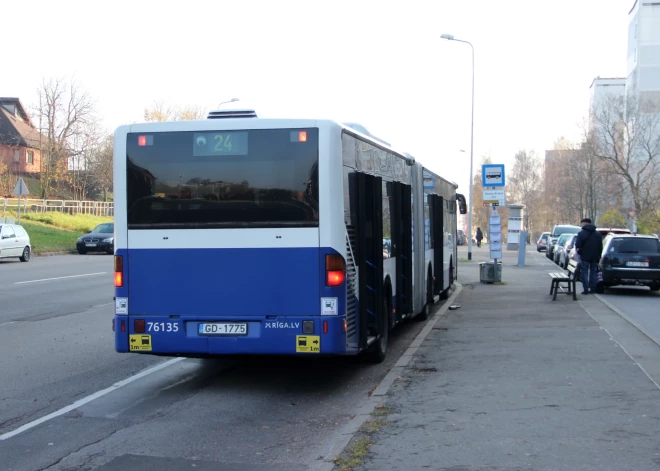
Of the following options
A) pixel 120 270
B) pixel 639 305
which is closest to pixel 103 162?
pixel 639 305

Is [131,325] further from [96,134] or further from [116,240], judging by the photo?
[96,134]

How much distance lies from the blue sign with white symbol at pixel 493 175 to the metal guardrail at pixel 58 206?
33043mm

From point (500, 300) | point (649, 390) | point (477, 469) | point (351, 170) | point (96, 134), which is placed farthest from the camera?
point (96, 134)

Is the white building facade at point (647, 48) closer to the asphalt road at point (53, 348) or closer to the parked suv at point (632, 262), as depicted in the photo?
the parked suv at point (632, 262)

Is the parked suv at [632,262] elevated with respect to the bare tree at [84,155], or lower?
lower

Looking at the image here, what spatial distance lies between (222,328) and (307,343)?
0.89 metres

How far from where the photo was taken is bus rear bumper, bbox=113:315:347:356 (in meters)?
8.18

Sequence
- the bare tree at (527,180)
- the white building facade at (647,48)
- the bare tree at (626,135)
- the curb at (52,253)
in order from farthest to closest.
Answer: the bare tree at (527,180), the white building facade at (647,48), the bare tree at (626,135), the curb at (52,253)

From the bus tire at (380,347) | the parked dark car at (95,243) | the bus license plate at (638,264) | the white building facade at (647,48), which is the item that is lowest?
the bus tire at (380,347)

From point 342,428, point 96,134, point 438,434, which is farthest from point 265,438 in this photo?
point 96,134

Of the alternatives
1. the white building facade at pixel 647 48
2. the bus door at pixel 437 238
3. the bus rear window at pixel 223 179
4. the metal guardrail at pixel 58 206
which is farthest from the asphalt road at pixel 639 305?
the white building facade at pixel 647 48

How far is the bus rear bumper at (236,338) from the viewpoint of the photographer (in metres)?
8.18

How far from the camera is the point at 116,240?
8641 mm

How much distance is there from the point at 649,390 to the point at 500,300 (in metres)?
10.9
